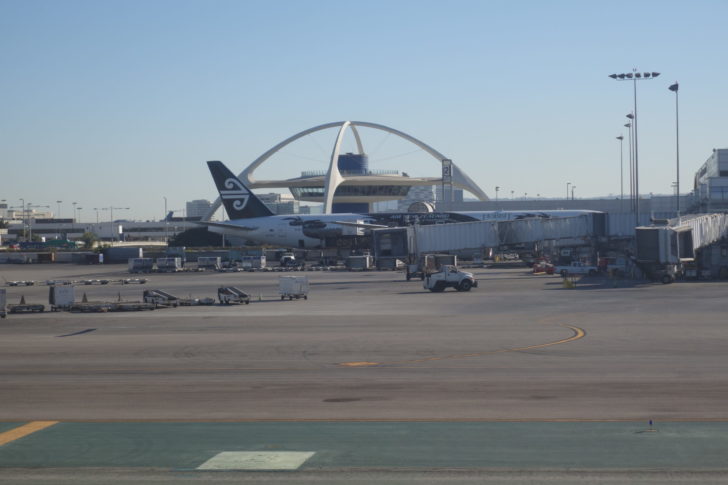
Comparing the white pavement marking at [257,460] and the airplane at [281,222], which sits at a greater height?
the airplane at [281,222]

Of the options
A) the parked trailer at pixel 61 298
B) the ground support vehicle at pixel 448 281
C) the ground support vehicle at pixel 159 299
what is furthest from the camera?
the ground support vehicle at pixel 448 281

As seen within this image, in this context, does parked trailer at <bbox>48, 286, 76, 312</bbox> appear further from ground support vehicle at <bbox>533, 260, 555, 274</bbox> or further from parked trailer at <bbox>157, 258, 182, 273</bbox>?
ground support vehicle at <bbox>533, 260, 555, 274</bbox>

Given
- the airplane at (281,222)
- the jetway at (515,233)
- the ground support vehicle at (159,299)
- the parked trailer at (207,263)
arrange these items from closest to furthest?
the ground support vehicle at (159,299)
the jetway at (515,233)
the parked trailer at (207,263)
the airplane at (281,222)

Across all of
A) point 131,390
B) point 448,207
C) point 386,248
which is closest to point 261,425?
point 131,390

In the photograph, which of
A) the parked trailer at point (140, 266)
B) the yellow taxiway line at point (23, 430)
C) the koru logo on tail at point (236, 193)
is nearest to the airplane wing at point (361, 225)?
the koru logo on tail at point (236, 193)

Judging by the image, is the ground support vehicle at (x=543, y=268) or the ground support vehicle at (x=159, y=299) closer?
the ground support vehicle at (x=159, y=299)

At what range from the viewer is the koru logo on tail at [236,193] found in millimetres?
111000

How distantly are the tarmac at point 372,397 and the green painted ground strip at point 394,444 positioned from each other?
6 cm

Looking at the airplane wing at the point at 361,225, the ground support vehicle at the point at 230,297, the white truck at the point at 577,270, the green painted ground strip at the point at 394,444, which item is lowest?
the green painted ground strip at the point at 394,444

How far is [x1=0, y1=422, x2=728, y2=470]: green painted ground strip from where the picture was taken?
51.5 ft

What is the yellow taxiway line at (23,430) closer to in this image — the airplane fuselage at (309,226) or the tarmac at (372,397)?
the tarmac at (372,397)

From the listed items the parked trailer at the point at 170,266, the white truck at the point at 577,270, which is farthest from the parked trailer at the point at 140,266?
the white truck at the point at 577,270

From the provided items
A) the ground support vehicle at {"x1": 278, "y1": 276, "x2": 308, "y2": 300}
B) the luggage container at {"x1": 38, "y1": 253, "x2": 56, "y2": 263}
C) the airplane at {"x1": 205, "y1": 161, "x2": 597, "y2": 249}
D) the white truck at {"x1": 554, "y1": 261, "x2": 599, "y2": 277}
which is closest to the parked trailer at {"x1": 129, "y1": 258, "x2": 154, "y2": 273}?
the airplane at {"x1": 205, "y1": 161, "x2": 597, "y2": 249}

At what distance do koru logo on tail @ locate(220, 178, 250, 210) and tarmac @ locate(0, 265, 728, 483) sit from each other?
2678 inches
